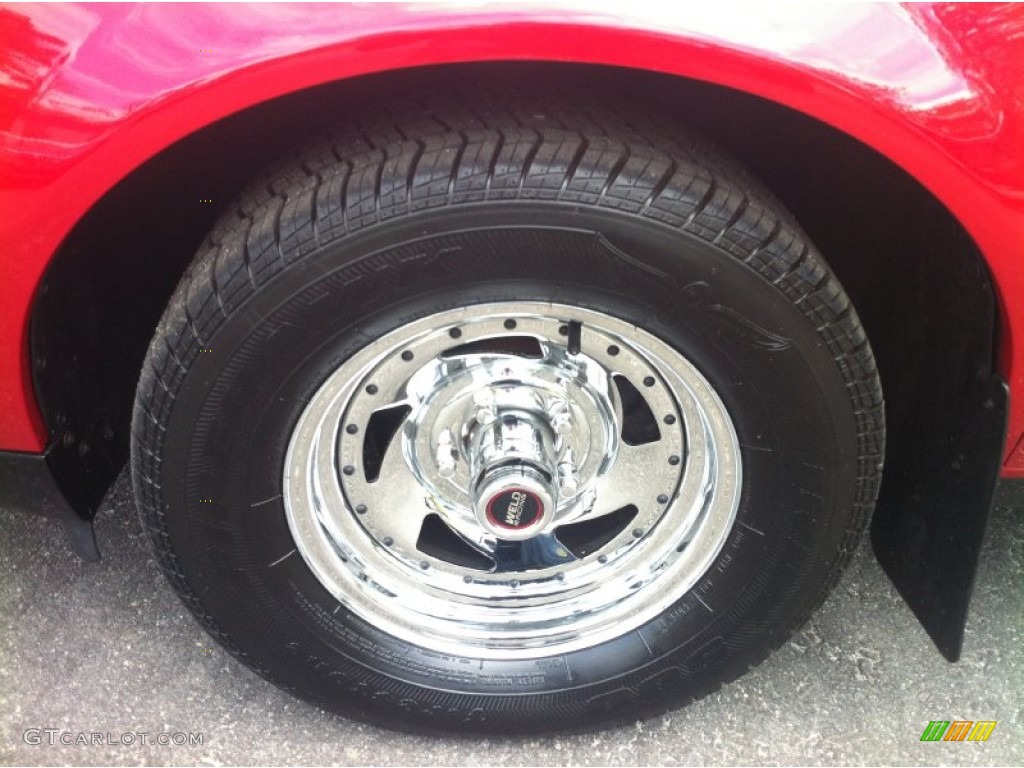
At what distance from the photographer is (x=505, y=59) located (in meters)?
1.12

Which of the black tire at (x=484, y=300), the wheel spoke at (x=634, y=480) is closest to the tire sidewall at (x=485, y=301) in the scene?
the black tire at (x=484, y=300)

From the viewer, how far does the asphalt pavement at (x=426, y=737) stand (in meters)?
1.69

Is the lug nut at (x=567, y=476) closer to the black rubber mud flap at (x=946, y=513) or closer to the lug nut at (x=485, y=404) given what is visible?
the lug nut at (x=485, y=404)

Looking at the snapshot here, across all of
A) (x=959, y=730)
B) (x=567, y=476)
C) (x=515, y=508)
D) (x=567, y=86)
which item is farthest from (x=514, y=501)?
(x=959, y=730)

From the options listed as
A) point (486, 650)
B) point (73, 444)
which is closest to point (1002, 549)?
point (486, 650)

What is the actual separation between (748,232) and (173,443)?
33.9 inches

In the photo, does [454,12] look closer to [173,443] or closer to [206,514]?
[173,443]

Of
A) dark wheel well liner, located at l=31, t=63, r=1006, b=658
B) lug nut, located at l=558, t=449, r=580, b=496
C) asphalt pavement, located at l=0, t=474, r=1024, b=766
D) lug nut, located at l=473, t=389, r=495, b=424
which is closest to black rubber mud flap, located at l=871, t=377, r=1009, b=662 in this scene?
dark wheel well liner, located at l=31, t=63, r=1006, b=658

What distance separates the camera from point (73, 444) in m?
1.59

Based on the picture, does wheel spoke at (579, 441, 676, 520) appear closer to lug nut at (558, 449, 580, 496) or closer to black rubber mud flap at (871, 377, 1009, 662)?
lug nut at (558, 449, 580, 496)

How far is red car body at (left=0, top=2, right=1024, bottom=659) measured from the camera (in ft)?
3.58

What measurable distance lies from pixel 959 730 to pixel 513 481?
964mm

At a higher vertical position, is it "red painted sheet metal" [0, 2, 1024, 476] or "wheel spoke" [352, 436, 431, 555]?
"red painted sheet metal" [0, 2, 1024, 476]

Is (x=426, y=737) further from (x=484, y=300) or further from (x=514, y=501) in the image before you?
(x=484, y=300)
